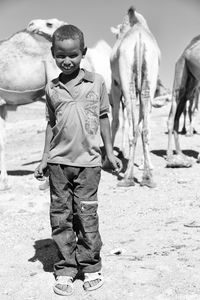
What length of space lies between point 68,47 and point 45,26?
500cm

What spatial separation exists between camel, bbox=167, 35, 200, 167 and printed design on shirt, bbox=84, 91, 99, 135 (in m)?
5.16

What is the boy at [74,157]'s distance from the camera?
3457mm

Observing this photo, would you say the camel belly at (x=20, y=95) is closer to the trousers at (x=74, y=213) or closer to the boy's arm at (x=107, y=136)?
the boy's arm at (x=107, y=136)

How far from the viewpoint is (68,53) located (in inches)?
134

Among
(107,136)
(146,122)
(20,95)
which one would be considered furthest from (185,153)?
(107,136)

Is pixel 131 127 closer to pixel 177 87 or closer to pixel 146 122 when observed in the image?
pixel 146 122

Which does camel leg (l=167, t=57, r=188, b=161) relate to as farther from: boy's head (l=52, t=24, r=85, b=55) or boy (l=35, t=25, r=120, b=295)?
boy's head (l=52, t=24, r=85, b=55)

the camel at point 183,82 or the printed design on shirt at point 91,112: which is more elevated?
the printed design on shirt at point 91,112

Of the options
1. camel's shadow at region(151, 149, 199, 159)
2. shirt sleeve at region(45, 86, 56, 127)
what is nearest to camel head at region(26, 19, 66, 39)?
camel's shadow at region(151, 149, 199, 159)

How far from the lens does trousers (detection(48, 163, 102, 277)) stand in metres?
3.50

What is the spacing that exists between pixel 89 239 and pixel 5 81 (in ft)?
17.1

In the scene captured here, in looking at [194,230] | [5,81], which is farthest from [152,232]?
[5,81]

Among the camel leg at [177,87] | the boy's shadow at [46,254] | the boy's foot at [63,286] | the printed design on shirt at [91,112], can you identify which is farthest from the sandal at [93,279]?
the camel leg at [177,87]

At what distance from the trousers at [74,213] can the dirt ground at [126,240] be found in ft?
0.73
